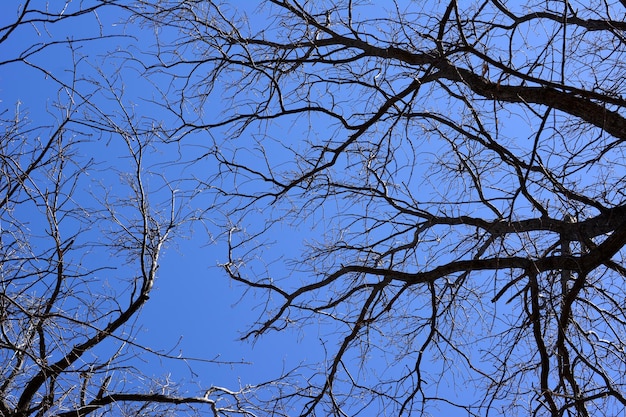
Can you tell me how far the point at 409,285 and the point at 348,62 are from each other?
4.38 feet

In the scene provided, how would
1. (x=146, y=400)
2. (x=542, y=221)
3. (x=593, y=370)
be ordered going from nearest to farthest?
(x=593, y=370)
(x=542, y=221)
(x=146, y=400)

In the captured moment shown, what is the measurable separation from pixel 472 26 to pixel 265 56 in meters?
1.24

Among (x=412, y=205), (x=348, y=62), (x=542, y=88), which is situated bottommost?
(x=542, y=88)

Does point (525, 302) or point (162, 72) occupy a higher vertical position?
point (162, 72)

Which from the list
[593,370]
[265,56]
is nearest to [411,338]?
[593,370]

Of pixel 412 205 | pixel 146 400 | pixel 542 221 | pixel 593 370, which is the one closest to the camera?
pixel 593 370

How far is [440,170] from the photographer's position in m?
4.23

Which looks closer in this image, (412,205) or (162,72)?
(162,72)

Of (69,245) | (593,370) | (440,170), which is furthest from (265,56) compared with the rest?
(593,370)

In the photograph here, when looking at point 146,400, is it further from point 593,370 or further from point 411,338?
point 593,370

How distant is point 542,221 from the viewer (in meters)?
3.70

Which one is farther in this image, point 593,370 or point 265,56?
point 265,56

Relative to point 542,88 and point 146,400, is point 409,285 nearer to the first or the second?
point 542,88

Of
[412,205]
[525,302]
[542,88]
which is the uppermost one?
[412,205]
